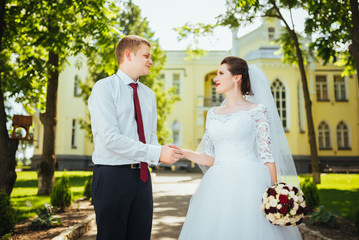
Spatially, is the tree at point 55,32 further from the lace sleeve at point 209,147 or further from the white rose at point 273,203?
the white rose at point 273,203

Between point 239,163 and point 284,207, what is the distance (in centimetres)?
80

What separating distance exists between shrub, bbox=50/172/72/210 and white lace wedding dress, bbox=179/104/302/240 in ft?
17.3

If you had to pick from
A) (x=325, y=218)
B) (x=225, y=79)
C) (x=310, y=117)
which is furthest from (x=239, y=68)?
(x=310, y=117)

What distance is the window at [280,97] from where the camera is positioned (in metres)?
29.2

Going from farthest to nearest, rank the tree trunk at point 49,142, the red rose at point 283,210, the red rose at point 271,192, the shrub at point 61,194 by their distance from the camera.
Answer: the tree trunk at point 49,142
the shrub at point 61,194
the red rose at point 271,192
the red rose at point 283,210

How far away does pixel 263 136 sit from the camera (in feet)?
11.2

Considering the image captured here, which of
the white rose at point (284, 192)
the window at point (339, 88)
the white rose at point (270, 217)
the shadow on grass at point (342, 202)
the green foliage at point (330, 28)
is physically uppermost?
the window at point (339, 88)

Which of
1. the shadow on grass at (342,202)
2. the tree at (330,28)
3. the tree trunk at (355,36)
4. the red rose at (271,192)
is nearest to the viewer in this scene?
the red rose at (271,192)

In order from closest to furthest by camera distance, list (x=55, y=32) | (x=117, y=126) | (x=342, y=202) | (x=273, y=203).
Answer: (x=117, y=126)
(x=273, y=203)
(x=55, y=32)
(x=342, y=202)

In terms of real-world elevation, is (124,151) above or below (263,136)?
below

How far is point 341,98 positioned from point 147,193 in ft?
107

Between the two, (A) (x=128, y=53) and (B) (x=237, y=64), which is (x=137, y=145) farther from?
(B) (x=237, y=64)

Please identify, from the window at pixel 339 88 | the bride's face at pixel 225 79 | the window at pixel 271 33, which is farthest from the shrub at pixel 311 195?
the window at pixel 271 33

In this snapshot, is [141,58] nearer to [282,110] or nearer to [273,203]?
[273,203]
